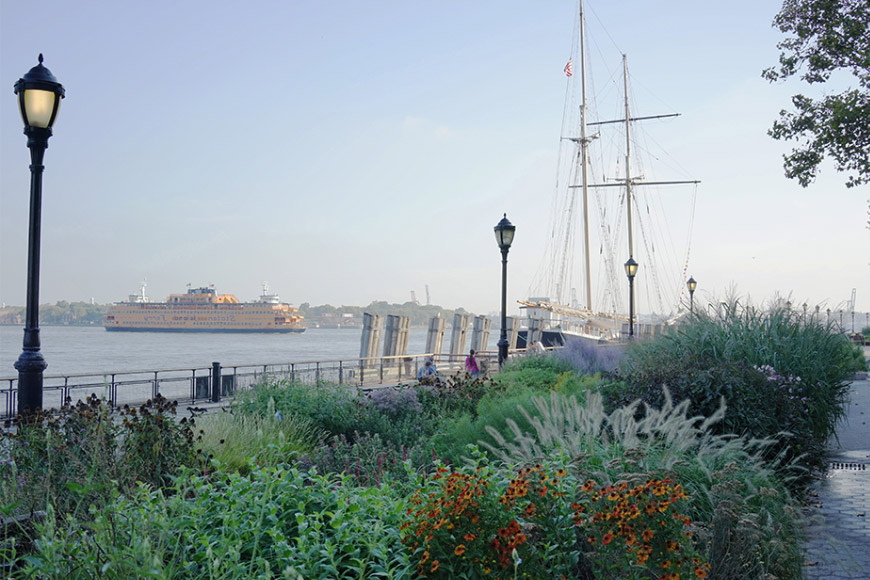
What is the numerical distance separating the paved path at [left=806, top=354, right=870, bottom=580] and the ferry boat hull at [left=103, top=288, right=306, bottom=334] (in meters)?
114

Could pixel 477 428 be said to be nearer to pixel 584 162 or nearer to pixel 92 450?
pixel 92 450

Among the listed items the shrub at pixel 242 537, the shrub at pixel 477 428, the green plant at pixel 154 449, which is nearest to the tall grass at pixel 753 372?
the shrub at pixel 477 428

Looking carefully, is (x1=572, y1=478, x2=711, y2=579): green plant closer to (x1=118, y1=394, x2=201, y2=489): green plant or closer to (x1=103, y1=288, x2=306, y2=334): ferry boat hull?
(x1=118, y1=394, x2=201, y2=489): green plant

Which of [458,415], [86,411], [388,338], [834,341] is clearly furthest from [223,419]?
[388,338]

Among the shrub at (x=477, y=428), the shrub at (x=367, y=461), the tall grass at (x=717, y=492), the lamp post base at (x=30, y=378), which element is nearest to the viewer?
the tall grass at (x=717, y=492)

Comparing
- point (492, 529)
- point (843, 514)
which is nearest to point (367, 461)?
point (492, 529)

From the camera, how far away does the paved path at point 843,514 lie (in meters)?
4.95

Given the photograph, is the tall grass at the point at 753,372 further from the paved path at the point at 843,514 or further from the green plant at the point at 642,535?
the green plant at the point at 642,535

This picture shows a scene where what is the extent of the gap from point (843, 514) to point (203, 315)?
125253mm

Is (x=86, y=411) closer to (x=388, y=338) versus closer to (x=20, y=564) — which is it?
(x=20, y=564)

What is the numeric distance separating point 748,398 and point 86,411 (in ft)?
21.2

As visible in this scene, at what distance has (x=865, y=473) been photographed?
27.6 ft

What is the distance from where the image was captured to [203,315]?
407 ft

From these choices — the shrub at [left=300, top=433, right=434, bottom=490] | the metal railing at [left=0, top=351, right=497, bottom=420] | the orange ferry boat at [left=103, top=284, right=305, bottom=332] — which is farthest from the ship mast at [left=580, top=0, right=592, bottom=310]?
the orange ferry boat at [left=103, top=284, right=305, bottom=332]
